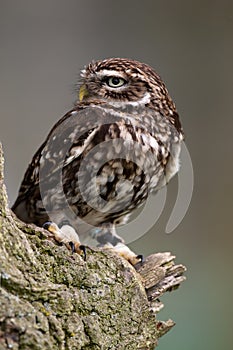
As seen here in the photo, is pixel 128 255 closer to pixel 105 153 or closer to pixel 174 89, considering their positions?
pixel 105 153

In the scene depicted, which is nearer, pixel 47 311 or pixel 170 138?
pixel 47 311

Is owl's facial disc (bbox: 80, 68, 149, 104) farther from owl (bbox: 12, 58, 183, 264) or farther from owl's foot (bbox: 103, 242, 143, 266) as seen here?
owl's foot (bbox: 103, 242, 143, 266)

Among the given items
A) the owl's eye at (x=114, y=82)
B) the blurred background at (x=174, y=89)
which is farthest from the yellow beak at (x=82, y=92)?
the blurred background at (x=174, y=89)

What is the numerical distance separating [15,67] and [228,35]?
53.2 inches

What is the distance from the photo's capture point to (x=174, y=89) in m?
4.15

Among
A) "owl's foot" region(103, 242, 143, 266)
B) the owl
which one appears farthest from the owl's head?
"owl's foot" region(103, 242, 143, 266)

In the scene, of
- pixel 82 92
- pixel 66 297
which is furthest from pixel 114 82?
pixel 66 297

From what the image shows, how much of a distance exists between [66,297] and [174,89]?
2.77 meters

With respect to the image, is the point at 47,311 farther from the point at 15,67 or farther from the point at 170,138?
the point at 15,67

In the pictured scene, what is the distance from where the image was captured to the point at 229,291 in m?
4.17

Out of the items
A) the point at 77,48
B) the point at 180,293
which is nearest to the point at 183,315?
the point at 180,293

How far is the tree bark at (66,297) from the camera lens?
138cm

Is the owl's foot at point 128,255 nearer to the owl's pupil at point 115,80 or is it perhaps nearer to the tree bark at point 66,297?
the tree bark at point 66,297

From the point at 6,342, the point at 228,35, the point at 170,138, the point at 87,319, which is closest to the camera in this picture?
the point at 6,342
